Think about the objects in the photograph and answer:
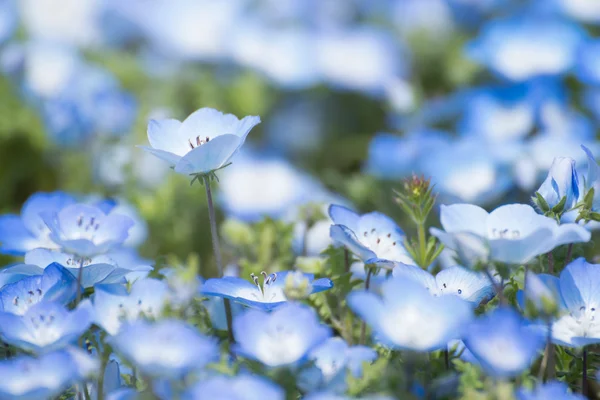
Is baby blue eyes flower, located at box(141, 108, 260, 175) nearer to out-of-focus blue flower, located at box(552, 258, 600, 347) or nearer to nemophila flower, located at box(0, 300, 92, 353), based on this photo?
nemophila flower, located at box(0, 300, 92, 353)

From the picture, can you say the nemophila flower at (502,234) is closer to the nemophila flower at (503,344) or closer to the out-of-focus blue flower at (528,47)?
the nemophila flower at (503,344)

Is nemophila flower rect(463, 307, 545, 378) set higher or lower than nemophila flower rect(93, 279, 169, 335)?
higher

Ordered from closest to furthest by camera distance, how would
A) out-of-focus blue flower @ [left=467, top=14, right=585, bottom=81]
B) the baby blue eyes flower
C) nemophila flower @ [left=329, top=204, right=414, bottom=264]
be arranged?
the baby blue eyes flower, nemophila flower @ [left=329, top=204, right=414, bottom=264], out-of-focus blue flower @ [left=467, top=14, right=585, bottom=81]

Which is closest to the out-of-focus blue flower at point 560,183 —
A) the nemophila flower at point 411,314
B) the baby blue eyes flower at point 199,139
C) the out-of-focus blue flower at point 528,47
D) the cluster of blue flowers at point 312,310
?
the cluster of blue flowers at point 312,310

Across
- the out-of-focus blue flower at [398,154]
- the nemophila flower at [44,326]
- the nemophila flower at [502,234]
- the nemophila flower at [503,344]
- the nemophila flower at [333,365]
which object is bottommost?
the out-of-focus blue flower at [398,154]

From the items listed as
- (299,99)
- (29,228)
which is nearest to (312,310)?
(29,228)

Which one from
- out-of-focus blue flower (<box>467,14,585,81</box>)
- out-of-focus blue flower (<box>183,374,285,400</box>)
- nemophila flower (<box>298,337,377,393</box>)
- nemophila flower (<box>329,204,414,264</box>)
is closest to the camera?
out-of-focus blue flower (<box>183,374,285,400</box>)

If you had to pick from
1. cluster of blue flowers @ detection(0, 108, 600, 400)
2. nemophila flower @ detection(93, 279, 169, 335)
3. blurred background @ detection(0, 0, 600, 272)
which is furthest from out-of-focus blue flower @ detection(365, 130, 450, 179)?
nemophila flower @ detection(93, 279, 169, 335)
